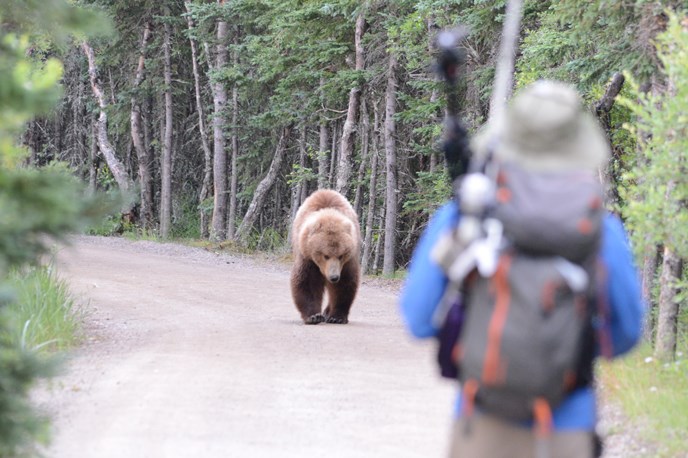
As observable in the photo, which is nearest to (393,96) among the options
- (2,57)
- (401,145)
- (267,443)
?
(401,145)

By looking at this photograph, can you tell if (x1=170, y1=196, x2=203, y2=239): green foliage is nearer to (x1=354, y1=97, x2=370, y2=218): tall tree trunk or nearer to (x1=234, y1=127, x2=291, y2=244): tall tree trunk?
(x1=234, y1=127, x2=291, y2=244): tall tree trunk

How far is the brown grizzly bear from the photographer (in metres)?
13.1

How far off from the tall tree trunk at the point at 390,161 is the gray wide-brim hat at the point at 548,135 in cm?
1919

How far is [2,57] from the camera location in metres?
4.86

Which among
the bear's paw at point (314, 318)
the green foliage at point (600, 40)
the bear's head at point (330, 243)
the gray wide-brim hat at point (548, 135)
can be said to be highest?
the green foliage at point (600, 40)

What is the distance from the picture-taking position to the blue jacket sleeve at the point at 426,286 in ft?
11.5

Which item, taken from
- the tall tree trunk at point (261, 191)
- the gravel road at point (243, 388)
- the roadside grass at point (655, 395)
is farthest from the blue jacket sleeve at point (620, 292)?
the tall tree trunk at point (261, 191)

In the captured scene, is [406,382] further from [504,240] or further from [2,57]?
[504,240]

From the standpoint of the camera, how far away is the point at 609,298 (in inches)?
137

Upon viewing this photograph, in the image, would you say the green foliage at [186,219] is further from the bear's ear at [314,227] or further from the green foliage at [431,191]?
the bear's ear at [314,227]

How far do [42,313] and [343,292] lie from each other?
425 cm

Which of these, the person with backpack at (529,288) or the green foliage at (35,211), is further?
the green foliage at (35,211)

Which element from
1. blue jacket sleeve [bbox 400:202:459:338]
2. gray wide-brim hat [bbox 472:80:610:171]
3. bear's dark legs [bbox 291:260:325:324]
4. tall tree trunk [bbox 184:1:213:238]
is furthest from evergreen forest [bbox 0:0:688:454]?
bear's dark legs [bbox 291:260:325:324]

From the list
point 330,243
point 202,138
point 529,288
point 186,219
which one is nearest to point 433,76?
point 330,243
